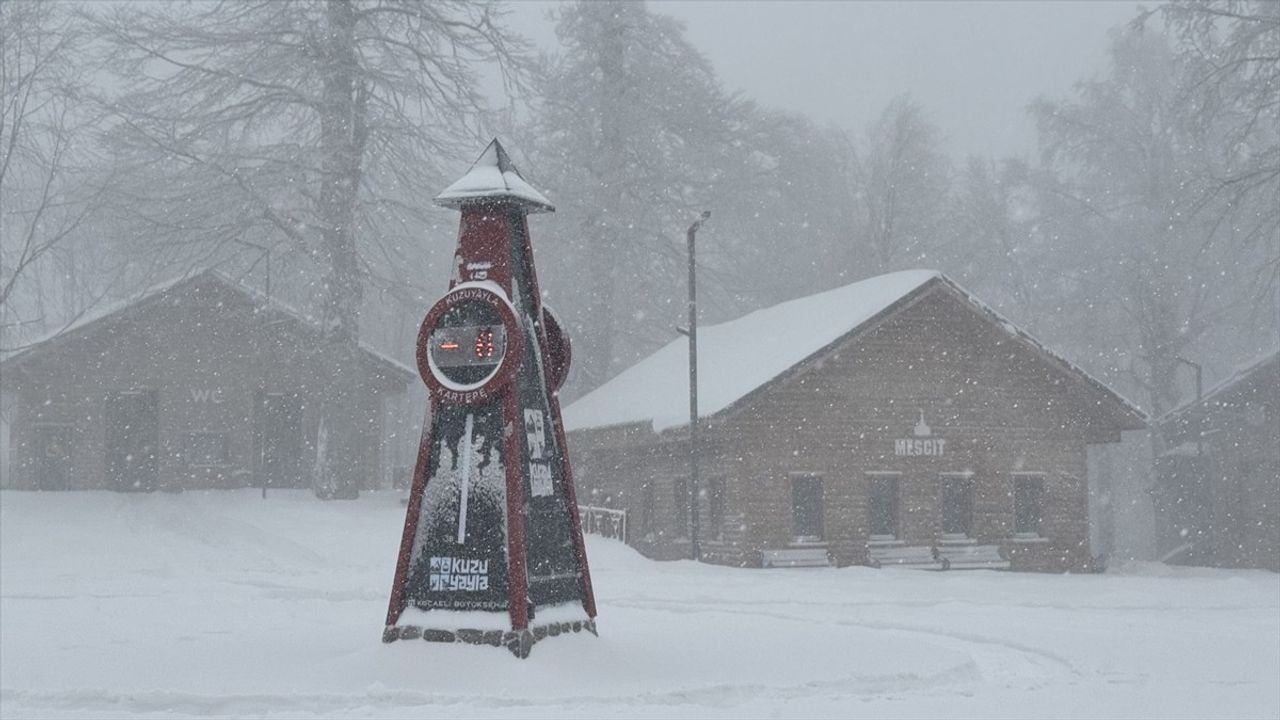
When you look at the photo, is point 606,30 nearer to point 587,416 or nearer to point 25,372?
point 587,416

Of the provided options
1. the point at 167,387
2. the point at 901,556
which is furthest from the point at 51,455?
the point at 901,556

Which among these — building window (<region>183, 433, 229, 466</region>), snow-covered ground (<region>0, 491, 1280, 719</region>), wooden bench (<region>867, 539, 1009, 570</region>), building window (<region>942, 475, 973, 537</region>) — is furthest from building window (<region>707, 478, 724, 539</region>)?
Answer: building window (<region>183, 433, 229, 466</region>)

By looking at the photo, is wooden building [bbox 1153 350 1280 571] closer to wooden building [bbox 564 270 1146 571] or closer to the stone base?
wooden building [bbox 564 270 1146 571]

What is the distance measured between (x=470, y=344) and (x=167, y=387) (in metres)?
26.3

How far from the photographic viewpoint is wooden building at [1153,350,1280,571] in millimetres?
34719

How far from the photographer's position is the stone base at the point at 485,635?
10.2 meters

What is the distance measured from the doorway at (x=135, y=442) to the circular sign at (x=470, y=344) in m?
26.2

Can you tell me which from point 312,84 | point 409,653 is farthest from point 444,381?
point 312,84

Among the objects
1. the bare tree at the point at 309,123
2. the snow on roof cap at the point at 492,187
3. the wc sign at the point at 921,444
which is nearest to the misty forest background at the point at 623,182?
the bare tree at the point at 309,123

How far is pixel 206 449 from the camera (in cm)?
3503

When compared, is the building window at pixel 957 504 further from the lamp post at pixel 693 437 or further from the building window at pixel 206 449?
the building window at pixel 206 449

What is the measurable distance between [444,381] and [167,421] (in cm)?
2617

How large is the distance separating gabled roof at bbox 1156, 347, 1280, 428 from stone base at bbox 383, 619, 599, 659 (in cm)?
2965

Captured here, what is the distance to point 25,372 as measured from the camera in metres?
33.3
